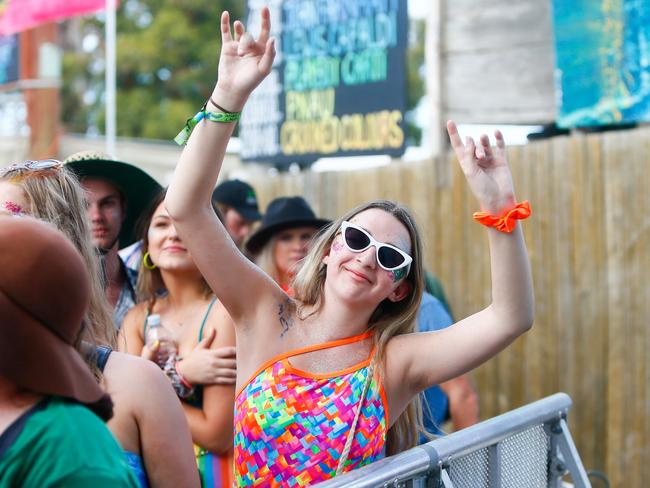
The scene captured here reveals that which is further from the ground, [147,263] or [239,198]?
[239,198]

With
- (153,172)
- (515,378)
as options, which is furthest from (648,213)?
(153,172)

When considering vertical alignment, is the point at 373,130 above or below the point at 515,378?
above

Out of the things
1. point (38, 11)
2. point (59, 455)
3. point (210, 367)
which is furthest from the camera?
point (38, 11)

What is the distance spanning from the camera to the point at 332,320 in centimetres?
258

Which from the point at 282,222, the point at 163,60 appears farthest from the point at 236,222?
the point at 163,60

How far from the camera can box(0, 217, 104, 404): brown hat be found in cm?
141

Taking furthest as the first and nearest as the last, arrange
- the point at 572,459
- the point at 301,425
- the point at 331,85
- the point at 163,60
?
the point at 163,60 → the point at 331,85 → the point at 572,459 → the point at 301,425

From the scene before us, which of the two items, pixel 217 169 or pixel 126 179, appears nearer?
pixel 217 169

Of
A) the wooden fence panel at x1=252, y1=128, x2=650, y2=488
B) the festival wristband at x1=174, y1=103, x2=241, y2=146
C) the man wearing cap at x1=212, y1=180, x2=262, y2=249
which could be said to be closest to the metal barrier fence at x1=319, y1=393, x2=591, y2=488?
the festival wristband at x1=174, y1=103, x2=241, y2=146

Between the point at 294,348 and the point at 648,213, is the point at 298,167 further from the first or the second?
the point at 294,348

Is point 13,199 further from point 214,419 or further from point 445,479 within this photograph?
point 445,479

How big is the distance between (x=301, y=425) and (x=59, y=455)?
40.3 inches

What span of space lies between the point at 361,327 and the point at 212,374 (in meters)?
0.58

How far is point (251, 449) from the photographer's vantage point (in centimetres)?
238
